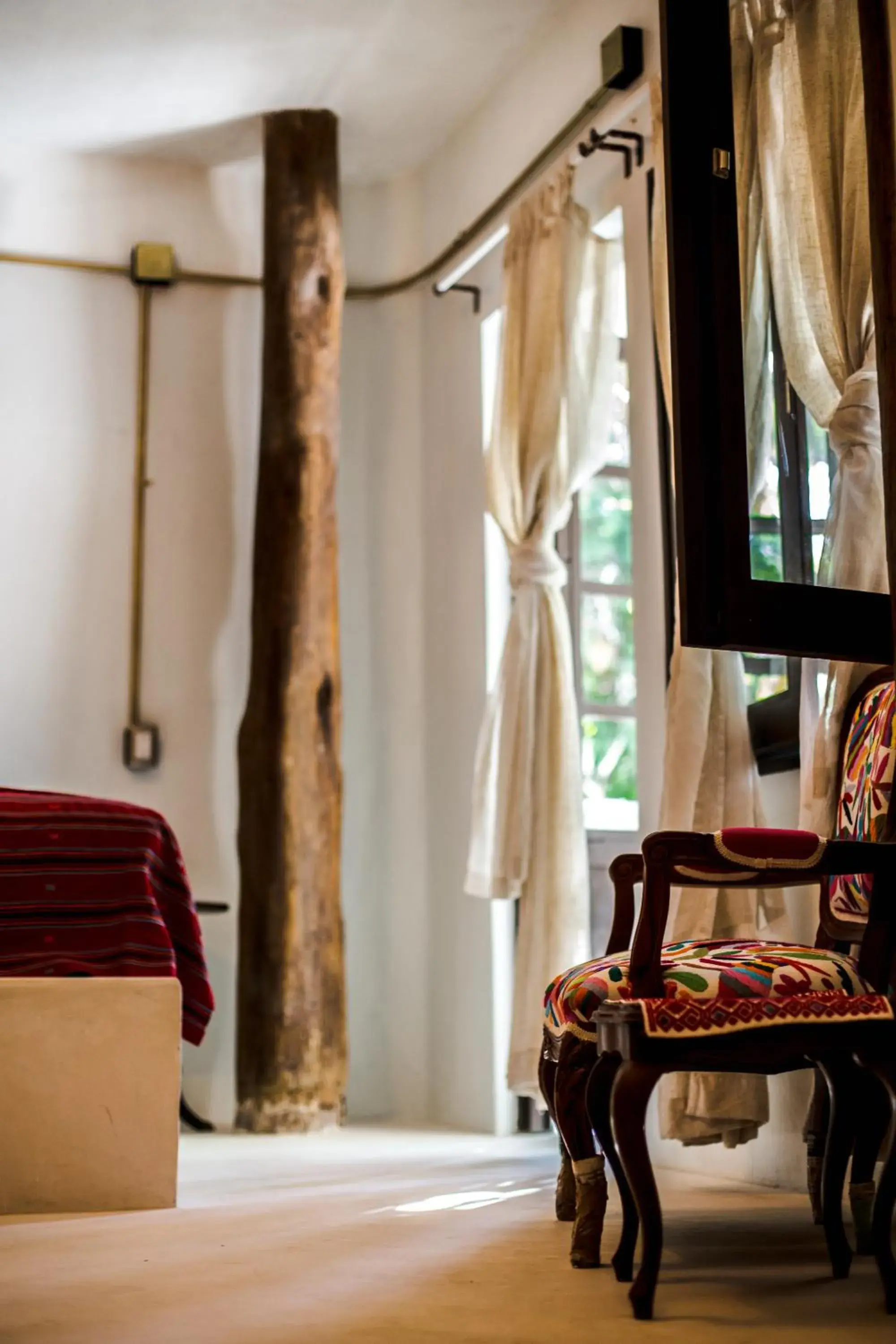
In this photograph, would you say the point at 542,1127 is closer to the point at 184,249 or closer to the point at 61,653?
the point at 61,653

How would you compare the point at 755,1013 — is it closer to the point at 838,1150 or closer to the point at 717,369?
the point at 838,1150

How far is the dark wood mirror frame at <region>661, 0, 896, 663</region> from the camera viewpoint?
226cm

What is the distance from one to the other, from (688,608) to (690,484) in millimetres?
187

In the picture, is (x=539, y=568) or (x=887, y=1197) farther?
(x=539, y=568)

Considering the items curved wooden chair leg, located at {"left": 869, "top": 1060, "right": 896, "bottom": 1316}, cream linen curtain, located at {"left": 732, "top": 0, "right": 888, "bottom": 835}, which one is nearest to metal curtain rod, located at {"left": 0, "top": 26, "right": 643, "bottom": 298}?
cream linen curtain, located at {"left": 732, "top": 0, "right": 888, "bottom": 835}

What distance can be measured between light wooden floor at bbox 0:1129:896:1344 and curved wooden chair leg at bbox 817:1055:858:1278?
0.12ft

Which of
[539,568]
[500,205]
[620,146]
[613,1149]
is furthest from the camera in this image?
[500,205]

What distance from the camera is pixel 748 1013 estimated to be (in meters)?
1.79

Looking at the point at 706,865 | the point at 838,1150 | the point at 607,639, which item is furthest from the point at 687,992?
the point at 607,639

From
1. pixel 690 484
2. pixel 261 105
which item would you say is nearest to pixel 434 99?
pixel 261 105

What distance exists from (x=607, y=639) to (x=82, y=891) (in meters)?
2.09

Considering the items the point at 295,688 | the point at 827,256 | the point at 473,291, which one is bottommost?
the point at 295,688

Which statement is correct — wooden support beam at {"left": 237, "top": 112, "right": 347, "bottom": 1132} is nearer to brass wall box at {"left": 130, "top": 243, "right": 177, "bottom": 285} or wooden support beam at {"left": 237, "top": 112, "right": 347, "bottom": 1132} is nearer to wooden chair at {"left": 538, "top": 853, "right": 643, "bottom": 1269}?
brass wall box at {"left": 130, "top": 243, "right": 177, "bottom": 285}

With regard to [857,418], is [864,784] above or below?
below
